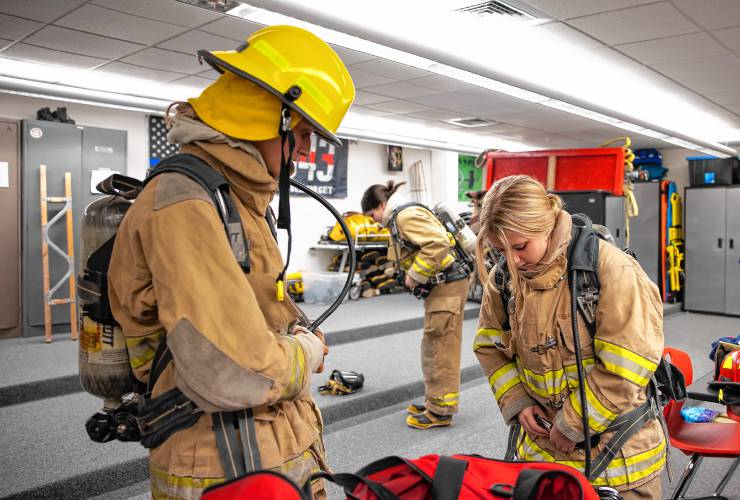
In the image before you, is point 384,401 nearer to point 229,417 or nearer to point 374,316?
A: point 374,316

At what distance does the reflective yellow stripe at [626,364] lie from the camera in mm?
1697

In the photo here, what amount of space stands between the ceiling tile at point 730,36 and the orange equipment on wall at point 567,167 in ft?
4.02

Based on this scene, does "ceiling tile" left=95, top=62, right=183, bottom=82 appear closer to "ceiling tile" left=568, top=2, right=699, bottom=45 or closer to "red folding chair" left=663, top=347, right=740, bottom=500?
"ceiling tile" left=568, top=2, right=699, bottom=45

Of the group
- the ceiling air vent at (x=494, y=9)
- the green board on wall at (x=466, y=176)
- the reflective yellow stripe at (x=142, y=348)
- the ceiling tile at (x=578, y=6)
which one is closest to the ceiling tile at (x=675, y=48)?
the ceiling tile at (x=578, y=6)

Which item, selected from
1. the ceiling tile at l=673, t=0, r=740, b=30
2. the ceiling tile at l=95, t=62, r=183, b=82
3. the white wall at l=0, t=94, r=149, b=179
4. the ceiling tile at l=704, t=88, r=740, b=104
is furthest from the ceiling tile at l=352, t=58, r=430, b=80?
the ceiling tile at l=704, t=88, r=740, b=104

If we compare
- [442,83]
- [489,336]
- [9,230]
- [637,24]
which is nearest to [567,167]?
[637,24]

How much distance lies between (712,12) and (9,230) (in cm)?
719

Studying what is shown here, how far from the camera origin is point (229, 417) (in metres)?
1.27

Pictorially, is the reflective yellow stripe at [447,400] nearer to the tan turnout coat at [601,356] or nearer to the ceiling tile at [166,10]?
the tan turnout coat at [601,356]

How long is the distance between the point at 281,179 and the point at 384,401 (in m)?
4.12

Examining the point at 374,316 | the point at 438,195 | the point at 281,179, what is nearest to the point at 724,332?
the point at 374,316

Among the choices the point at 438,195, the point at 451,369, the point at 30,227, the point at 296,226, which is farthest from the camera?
the point at 438,195

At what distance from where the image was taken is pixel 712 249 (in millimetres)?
10156

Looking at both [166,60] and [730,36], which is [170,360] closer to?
[166,60]
